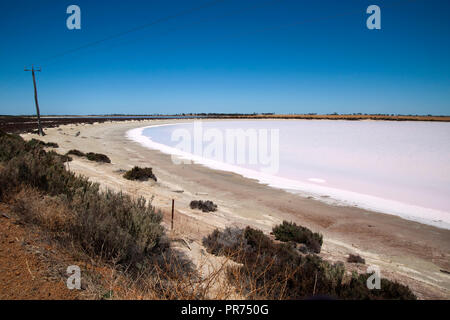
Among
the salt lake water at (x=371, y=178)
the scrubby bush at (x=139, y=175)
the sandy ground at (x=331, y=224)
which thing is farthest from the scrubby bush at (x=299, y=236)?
the scrubby bush at (x=139, y=175)

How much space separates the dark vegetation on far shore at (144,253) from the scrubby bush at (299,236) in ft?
2.22

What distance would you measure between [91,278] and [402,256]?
652 cm

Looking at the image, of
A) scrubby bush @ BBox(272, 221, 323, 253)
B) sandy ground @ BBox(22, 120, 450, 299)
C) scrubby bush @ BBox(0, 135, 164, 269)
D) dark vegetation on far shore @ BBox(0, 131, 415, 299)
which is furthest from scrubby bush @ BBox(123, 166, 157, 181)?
scrubby bush @ BBox(272, 221, 323, 253)

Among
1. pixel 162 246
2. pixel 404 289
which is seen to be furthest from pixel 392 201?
pixel 162 246

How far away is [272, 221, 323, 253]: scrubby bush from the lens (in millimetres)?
5469

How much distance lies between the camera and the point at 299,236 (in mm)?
5684

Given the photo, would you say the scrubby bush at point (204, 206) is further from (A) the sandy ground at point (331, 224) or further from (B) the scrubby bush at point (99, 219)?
(B) the scrubby bush at point (99, 219)

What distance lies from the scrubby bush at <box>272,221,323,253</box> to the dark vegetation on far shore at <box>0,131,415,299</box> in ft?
2.22

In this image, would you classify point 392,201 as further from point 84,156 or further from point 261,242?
point 84,156

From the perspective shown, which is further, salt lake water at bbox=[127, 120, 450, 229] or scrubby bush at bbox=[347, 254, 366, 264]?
salt lake water at bbox=[127, 120, 450, 229]

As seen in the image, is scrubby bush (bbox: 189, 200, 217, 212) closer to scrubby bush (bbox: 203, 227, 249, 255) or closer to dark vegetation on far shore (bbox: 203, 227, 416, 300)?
scrubby bush (bbox: 203, 227, 249, 255)

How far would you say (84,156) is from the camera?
598 inches
